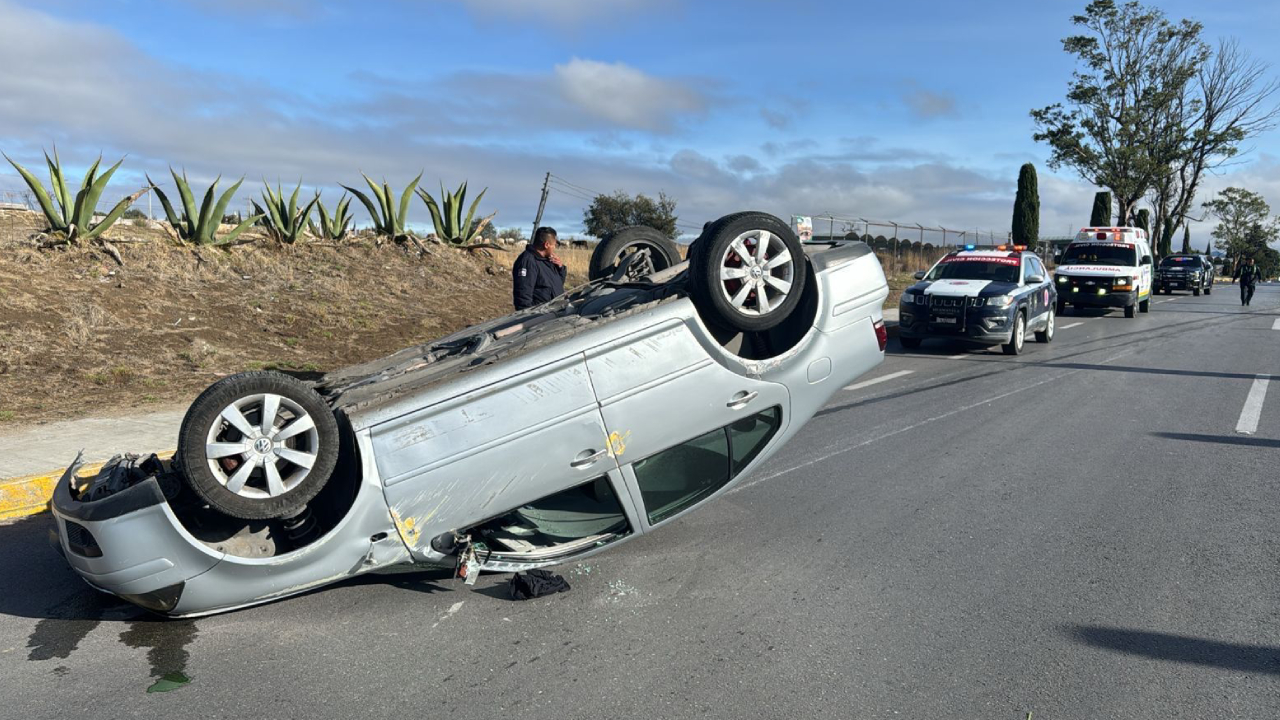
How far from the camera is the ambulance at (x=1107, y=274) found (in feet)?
75.0

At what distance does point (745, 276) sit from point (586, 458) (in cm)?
126

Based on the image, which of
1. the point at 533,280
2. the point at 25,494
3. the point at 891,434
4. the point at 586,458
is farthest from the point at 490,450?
the point at 891,434

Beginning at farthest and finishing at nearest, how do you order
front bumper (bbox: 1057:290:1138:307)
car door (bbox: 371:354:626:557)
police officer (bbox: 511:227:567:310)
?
front bumper (bbox: 1057:290:1138:307) → police officer (bbox: 511:227:567:310) → car door (bbox: 371:354:626:557)

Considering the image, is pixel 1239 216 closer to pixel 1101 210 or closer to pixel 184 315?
pixel 1101 210

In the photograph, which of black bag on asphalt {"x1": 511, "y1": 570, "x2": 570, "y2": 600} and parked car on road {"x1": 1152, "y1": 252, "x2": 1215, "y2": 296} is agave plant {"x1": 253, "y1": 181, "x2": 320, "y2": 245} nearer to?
black bag on asphalt {"x1": 511, "y1": 570, "x2": 570, "y2": 600}

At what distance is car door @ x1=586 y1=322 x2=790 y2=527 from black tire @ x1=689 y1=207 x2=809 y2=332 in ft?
0.74

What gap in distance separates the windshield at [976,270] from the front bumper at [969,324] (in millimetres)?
1133

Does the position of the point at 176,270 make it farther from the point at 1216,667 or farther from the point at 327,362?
the point at 1216,667

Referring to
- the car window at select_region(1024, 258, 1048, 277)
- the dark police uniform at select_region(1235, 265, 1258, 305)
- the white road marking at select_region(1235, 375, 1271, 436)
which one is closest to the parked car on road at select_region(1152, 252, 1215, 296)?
the dark police uniform at select_region(1235, 265, 1258, 305)

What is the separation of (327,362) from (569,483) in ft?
28.8

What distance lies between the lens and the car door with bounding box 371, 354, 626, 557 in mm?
4031

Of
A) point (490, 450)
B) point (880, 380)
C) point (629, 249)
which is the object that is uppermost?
point (629, 249)

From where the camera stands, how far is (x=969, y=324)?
46.7 ft

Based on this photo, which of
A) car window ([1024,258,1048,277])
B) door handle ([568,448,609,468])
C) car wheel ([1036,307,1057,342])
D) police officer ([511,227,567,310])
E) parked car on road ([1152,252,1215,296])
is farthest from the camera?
parked car on road ([1152,252,1215,296])
